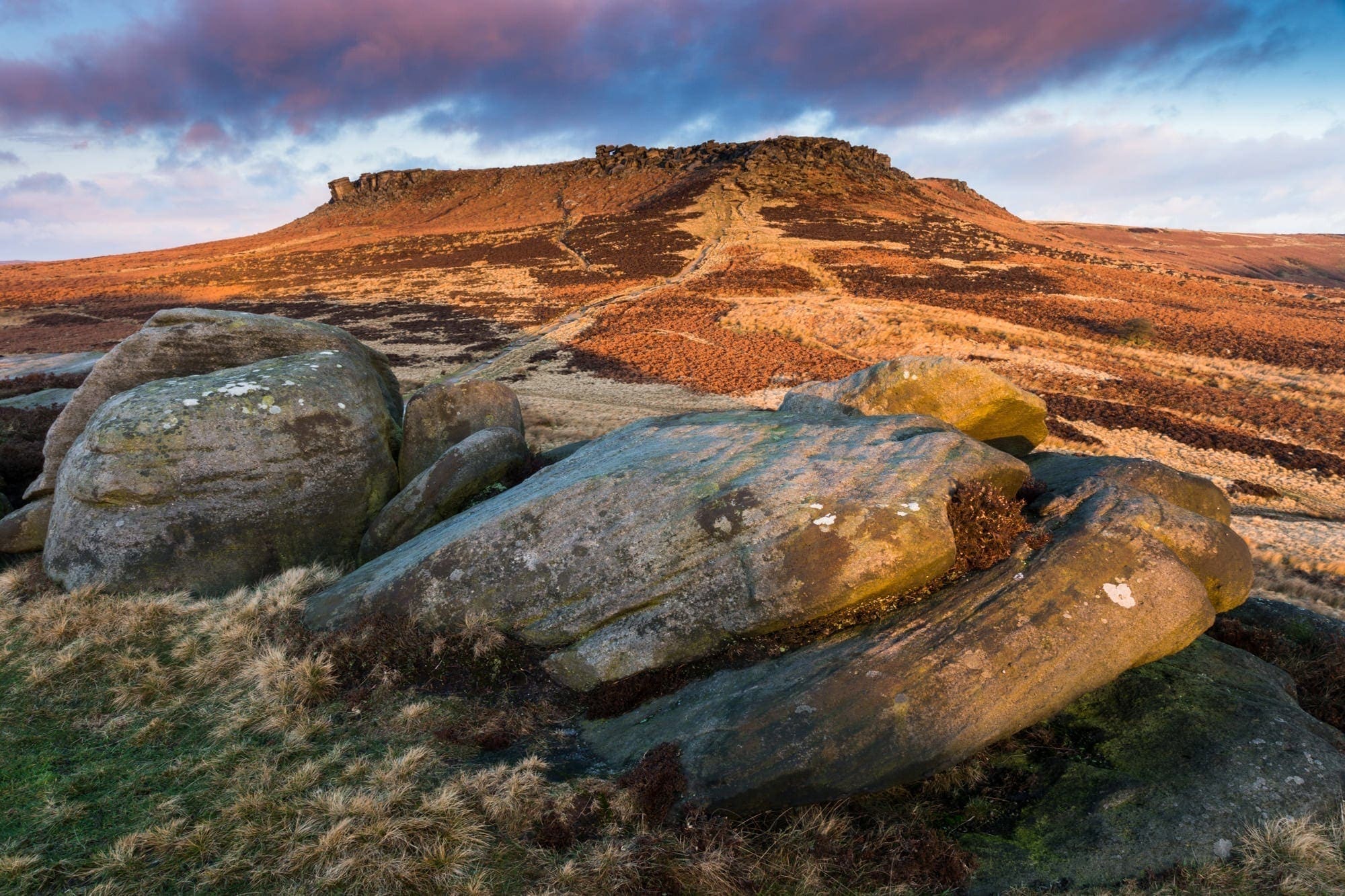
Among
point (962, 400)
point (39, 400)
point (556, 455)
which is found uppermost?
point (962, 400)

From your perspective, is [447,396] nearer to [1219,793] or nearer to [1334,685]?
[1219,793]

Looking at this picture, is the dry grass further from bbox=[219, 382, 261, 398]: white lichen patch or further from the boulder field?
bbox=[219, 382, 261, 398]: white lichen patch

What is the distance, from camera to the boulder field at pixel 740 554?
23.9 feet

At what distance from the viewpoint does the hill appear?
86.3 feet

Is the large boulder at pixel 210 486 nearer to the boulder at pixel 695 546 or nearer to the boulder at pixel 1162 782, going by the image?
the boulder at pixel 695 546

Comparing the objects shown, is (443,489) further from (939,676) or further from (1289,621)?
(1289,621)

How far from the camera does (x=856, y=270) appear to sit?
60969mm

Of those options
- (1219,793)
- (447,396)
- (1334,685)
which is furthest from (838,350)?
(1219,793)

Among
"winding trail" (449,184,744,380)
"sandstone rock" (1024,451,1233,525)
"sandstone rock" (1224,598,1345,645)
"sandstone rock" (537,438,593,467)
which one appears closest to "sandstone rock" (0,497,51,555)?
"sandstone rock" (537,438,593,467)

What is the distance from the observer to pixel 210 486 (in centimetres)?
1335

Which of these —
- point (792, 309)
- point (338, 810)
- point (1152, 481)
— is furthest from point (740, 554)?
point (792, 309)

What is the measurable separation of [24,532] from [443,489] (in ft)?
34.0

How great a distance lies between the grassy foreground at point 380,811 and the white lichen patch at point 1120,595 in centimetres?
238

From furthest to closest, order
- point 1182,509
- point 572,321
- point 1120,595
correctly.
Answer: point 572,321 → point 1182,509 → point 1120,595
